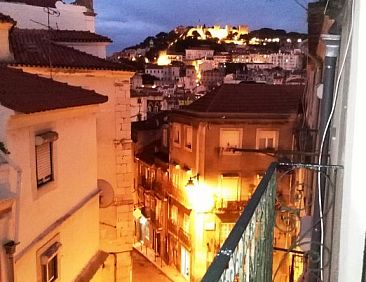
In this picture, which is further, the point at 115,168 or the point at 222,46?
the point at 222,46

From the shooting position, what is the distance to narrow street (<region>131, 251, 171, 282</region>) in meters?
25.3

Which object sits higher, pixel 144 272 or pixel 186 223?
pixel 186 223

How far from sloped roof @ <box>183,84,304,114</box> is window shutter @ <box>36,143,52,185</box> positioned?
13717mm

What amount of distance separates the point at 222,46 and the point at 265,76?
53.9 metres

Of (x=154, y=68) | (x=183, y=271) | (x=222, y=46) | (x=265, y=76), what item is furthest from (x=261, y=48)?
(x=183, y=271)

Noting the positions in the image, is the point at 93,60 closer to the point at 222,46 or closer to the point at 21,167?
the point at 21,167

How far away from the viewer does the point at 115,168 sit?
654 inches

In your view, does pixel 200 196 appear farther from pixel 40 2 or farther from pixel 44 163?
pixel 44 163

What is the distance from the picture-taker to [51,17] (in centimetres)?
1970

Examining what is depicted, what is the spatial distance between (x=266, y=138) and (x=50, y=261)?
15012mm

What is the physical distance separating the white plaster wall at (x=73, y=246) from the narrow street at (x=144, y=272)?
12830 mm

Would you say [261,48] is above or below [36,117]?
above

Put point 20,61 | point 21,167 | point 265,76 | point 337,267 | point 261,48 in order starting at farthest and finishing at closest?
1. point 261,48
2. point 265,76
3. point 20,61
4. point 21,167
5. point 337,267

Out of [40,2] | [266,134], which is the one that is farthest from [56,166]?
[266,134]
